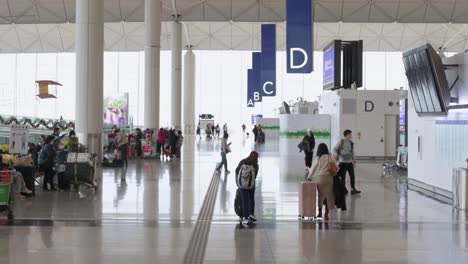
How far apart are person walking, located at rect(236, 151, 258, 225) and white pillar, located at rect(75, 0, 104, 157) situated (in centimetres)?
1074

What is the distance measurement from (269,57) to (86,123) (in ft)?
51.3

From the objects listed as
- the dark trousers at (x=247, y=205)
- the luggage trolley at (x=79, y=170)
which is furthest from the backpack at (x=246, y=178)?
the luggage trolley at (x=79, y=170)

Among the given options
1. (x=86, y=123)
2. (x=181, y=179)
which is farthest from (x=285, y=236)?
(x=86, y=123)

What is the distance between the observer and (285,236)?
918 centimetres

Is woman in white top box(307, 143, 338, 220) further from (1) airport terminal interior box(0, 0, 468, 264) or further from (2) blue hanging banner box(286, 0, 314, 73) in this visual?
(2) blue hanging banner box(286, 0, 314, 73)

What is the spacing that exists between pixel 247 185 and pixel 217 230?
1033 millimetres

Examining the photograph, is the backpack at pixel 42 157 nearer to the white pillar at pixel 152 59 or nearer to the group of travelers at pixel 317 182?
the group of travelers at pixel 317 182

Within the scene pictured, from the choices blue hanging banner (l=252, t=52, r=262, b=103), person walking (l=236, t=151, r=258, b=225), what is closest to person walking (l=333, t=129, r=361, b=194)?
person walking (l=236, t=151, r=258, b=225)

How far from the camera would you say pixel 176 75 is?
45.6 m

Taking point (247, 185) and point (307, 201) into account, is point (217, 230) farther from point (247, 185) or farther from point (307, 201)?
point (307, 201)

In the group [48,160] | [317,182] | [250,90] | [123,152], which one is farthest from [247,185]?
[250,90]

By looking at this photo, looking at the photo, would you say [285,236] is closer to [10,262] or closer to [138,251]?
[138,251]

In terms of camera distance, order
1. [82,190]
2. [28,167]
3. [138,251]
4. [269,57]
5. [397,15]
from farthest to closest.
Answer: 1. [397,15]
2. [269,57]
3. [82,190]
4. [28,167]
5. [138,251]

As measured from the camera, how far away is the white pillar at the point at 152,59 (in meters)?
34.4
